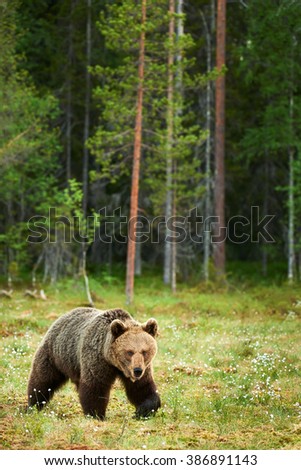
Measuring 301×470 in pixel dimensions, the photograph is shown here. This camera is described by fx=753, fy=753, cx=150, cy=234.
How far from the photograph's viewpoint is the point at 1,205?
32.1 meters

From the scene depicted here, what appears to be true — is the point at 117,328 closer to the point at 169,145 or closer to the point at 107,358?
the point at 107,358

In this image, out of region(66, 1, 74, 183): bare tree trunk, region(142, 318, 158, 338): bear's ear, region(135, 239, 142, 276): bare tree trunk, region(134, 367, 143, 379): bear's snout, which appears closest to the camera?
region(134, 367, 143, 379): bear's snout

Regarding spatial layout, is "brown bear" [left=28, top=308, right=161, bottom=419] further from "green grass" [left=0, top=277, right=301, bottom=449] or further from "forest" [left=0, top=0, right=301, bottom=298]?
"forest" [left=0, top=0, right=301, bottom=298]

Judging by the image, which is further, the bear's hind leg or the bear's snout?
the bear's hind leg

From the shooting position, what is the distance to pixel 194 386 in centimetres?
1145

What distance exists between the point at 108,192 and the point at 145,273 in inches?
158

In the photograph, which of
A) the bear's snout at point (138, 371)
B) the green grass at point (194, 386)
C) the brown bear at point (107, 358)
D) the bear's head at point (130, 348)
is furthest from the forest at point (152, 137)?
the bear's snout at point (138, 371)

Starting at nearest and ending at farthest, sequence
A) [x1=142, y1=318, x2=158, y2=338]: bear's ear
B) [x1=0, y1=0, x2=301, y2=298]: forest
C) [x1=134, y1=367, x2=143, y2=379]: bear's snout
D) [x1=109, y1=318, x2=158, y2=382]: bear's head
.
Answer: [x1=134, y1=367, x2=143, y2=379]: bear's snout → [x1=109, y1=318, x2=158, y2=382]: bear's head → [x1=142, y1=318, x2=158, y2=338]: bear's ear → [x1=0, y1=0, x2=301, y2=298]: forest

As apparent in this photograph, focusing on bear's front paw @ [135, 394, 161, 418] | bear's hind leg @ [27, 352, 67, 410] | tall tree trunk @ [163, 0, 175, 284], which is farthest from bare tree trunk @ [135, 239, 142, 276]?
bear's front paw @ [135, 394, 161, 418]

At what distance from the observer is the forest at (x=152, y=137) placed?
23.5 m

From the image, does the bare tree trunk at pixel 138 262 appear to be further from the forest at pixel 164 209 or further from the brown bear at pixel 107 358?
the brown bear at pixel 107 358

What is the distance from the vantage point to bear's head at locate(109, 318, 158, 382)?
8607mm

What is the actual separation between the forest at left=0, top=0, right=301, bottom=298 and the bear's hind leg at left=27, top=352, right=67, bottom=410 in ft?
39.5

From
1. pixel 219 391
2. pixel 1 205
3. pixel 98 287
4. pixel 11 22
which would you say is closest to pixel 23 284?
pixel 98 287
